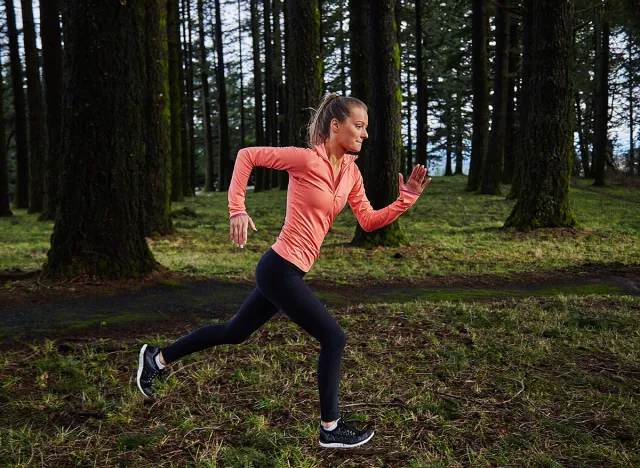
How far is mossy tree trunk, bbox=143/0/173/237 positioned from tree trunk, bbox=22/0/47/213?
9.27m

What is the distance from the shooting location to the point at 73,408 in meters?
4.11

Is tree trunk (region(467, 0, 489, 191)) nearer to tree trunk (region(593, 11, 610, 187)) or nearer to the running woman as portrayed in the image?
tree trunk (region(593, 11, 610, 187))

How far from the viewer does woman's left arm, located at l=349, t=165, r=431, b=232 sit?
12.3ft

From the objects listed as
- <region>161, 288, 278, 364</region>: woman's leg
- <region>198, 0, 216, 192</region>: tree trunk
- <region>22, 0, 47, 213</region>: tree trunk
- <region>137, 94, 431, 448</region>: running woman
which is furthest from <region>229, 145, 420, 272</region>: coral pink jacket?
<region>198, 0, 216, 192</region>: tree trunk

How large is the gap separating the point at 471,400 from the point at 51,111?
48.8ft

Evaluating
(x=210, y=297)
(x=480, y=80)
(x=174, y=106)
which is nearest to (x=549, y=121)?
(x=210, y=297)

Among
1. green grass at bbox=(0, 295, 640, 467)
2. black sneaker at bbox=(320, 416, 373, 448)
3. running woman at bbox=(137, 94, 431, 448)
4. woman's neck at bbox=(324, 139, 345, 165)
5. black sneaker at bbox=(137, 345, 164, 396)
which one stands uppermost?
woman's neck at bbox=(324, 139, 345, 165)

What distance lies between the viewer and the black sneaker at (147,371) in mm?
4152

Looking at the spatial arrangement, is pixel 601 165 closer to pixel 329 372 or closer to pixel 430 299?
pixel 430 299

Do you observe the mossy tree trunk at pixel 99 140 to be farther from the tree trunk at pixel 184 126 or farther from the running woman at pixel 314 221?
the tree trunk at pixel 184 126

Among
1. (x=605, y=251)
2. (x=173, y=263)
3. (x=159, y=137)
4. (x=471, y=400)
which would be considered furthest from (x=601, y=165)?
(x=471, y=400)

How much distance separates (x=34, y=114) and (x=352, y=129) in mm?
21000

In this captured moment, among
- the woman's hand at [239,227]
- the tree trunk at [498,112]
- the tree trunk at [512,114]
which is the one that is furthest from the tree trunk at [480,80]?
the woman's hand at [239,227]

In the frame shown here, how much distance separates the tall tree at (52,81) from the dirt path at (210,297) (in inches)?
367
